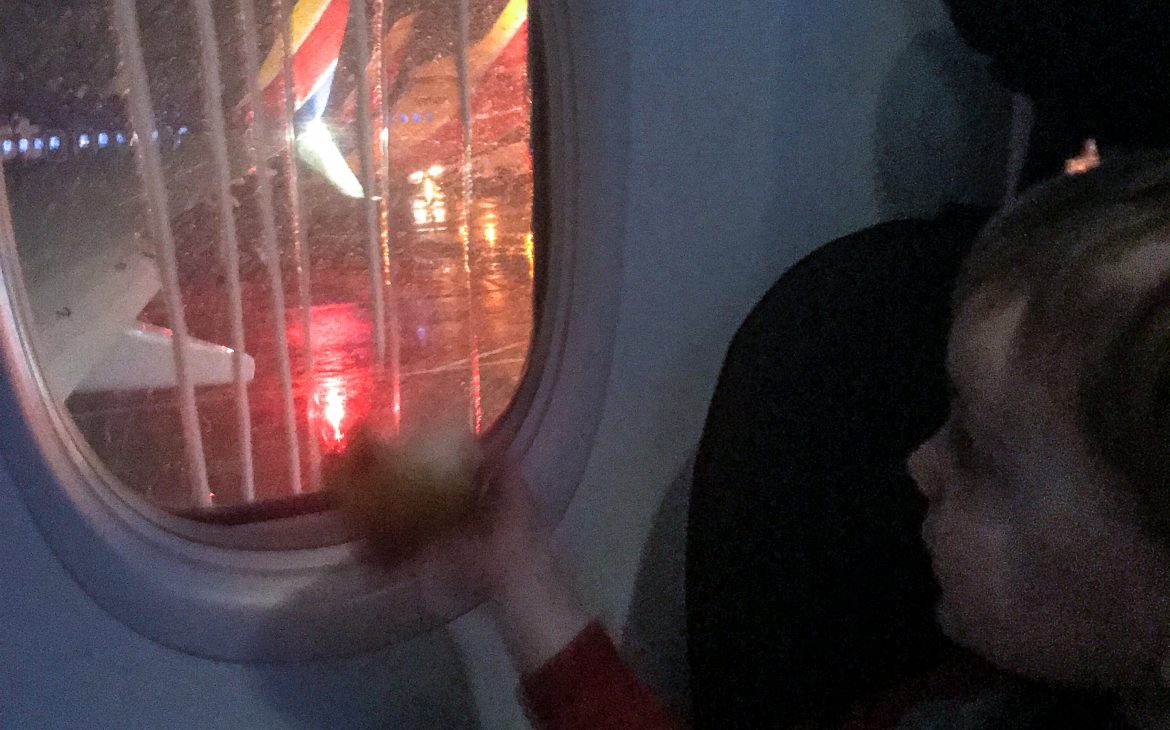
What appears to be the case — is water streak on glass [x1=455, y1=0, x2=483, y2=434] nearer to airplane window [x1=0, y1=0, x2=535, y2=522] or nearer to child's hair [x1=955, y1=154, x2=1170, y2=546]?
airplane window [x1=0, y1=0, x2=535, y2=522]

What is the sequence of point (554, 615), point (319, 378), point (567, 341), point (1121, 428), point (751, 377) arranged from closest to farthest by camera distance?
point (1121, 428)
point (554, 615)
point (751, 377)
point (567, 341)
point (319, 378)

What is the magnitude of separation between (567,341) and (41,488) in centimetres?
44

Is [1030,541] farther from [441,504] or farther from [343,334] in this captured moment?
[343,334]

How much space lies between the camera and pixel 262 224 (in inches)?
38.1

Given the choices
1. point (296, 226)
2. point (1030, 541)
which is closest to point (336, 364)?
point (296, 226)

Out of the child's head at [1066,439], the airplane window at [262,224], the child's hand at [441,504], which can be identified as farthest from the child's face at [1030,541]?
the airplane window at [262,224]

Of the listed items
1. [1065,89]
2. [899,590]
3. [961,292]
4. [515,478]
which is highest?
[1065,89]

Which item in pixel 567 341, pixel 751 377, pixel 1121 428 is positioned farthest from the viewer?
pixel 567 341

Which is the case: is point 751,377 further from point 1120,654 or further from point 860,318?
point 1120,654

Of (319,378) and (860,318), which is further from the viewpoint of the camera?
(319,378)

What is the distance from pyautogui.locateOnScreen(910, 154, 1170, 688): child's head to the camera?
0.41m

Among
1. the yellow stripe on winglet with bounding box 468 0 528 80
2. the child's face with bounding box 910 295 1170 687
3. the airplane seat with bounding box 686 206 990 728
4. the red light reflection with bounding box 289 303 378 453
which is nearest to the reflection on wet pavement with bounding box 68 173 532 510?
the red light reflection with bounding box 289 303 378 453

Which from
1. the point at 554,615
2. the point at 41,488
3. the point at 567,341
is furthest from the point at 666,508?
the point at 41,488

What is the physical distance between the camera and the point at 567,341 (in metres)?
0.79
